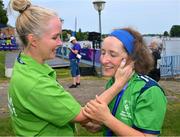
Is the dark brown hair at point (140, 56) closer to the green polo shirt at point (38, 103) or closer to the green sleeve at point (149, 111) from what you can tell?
the green sleeve at point (149, 111)

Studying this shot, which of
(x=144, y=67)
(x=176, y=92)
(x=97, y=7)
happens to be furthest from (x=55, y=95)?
(x=97, y=7)

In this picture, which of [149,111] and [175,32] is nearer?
[149,111]

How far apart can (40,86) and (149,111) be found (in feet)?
1.98

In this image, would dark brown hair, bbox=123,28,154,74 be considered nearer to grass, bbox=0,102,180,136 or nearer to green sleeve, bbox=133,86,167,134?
green sleeve, bbox=133,86,167,134

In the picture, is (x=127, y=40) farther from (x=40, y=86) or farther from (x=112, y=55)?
(x=40, y=86)

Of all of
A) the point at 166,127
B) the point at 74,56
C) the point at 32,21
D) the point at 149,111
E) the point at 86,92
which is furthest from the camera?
the point at 74,56

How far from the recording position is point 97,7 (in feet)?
58.7

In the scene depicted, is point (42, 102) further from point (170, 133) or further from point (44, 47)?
point (170, 133)

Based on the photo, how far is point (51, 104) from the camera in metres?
2.16

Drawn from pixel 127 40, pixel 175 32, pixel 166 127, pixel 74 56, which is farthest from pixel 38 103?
pixel 175 32

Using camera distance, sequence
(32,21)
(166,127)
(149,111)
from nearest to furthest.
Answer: (149,111)
(32,21)
(166,127)

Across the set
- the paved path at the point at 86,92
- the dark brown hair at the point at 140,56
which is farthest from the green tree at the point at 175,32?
the dark brown hair at the point at 140,56

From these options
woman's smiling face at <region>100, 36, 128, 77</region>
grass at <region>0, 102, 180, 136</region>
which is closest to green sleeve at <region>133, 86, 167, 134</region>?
woman's smiling face at <region>100, 36, 128, 77</region>

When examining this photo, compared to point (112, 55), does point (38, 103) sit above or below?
below
